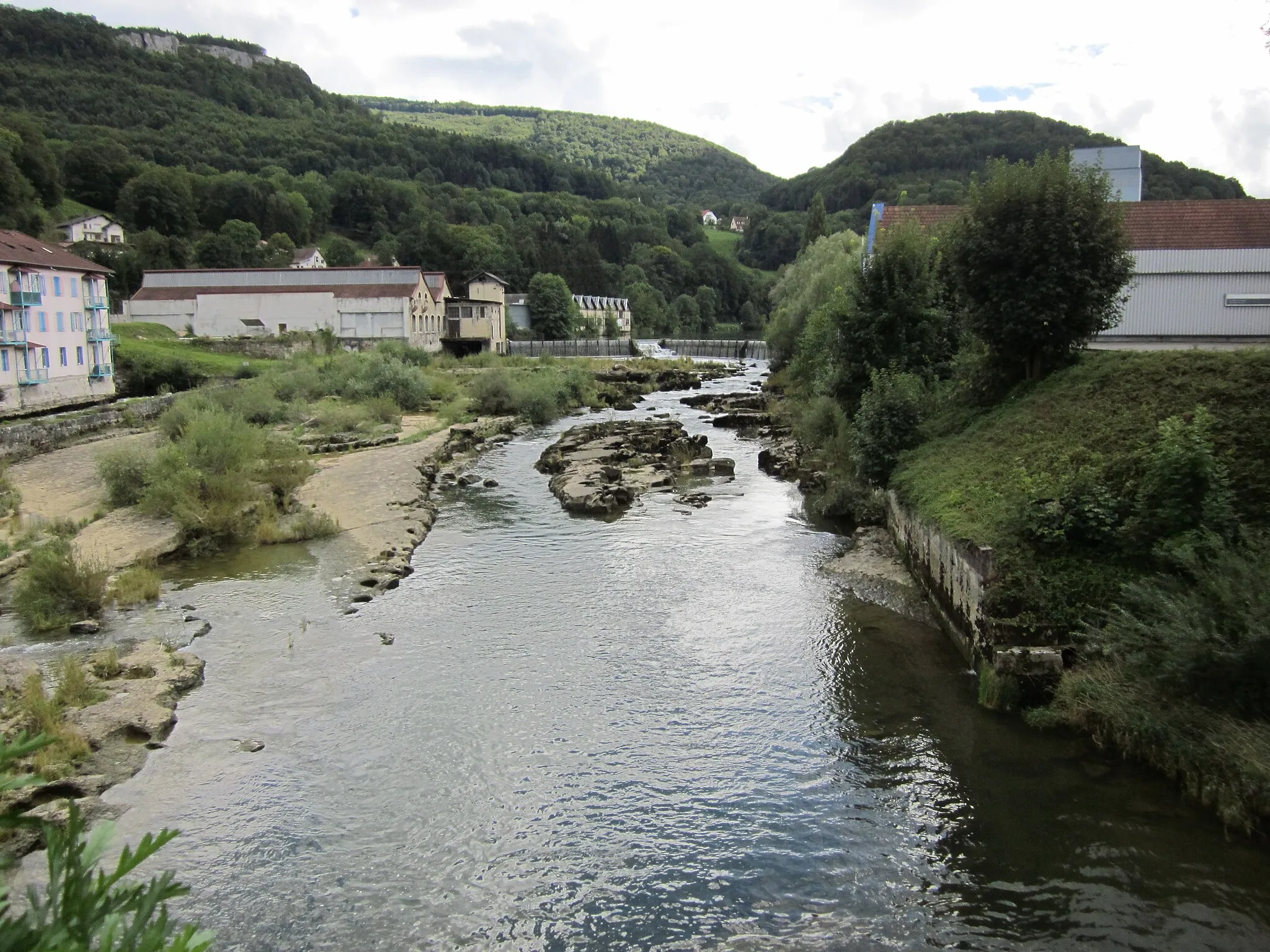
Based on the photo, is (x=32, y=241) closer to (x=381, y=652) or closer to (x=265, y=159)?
(x=381, y=652)

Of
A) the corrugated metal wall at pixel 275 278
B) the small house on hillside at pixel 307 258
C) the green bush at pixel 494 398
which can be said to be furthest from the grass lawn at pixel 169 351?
the small house on hillside at pixel 307 258

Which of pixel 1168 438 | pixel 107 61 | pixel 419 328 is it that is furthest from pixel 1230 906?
pixel 107 61

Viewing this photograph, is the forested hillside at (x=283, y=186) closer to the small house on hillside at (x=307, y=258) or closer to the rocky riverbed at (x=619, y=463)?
the small house on hillside at (x=307, y=258)

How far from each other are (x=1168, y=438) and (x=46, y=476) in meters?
31.5

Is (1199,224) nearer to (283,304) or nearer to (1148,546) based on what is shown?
(1148,546)

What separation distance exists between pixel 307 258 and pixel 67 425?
7712cm

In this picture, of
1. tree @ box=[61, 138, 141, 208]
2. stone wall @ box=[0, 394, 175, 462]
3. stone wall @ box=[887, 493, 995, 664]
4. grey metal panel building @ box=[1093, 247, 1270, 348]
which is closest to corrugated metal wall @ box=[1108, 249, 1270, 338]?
grey metal panel building @ box=[1093, 247, 1270, 348]

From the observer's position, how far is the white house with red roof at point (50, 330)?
1508 inches

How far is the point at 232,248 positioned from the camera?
94.6 meters

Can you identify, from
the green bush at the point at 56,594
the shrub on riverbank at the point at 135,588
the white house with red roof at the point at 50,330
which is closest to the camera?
the green bush at the point at 56,594

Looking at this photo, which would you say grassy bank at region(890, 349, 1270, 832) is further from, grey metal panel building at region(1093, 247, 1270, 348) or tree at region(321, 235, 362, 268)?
tree at region(321, 235, 362, 268)

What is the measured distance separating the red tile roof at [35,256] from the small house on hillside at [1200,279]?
39.9m

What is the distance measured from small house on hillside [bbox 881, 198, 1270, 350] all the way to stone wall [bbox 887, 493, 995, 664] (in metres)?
12.0

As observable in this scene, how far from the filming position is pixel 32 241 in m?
44.2
